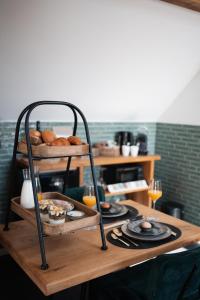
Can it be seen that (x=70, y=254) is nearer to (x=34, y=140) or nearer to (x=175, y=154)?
(x=34, y=140)

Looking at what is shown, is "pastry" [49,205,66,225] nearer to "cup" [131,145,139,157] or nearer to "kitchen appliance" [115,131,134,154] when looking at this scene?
"cup" [131,145,139,157]

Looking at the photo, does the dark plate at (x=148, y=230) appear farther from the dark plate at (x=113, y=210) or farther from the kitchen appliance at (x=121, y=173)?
the kitchen appliance at (x=121, y=173)

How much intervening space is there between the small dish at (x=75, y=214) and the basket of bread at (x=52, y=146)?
353 millimetres

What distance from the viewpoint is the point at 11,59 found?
107 inches

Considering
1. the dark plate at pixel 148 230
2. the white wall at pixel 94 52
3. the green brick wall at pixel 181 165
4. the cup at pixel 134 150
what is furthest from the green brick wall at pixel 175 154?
the dark plate at pixel 148 230

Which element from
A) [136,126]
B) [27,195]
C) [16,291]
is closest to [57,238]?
[27,195]

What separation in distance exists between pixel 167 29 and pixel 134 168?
5.42ft

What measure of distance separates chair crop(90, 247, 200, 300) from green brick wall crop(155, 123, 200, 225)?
231cm

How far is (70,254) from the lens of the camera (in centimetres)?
166

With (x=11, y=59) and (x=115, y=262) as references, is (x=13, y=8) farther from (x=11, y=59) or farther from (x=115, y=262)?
(x=115, y=262)

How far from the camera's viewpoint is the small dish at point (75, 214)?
5.73 ft

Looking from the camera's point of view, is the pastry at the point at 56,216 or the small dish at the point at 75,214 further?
the small dish at the point at 75,214

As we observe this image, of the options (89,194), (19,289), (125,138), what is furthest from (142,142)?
(19,289)

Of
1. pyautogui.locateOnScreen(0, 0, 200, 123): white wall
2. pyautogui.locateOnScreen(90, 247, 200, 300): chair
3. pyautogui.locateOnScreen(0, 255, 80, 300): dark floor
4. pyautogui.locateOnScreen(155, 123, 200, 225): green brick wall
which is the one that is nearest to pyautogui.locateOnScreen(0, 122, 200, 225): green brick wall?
pyautogui.locateOnScreen(155, 123, 200, 225): green brick wall
